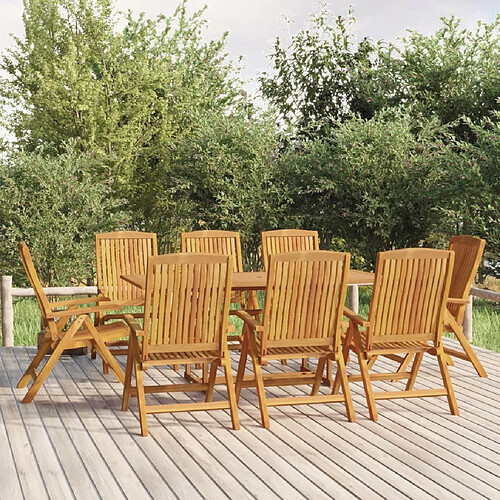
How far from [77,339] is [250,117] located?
808cm

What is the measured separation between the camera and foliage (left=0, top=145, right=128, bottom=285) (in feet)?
37.7

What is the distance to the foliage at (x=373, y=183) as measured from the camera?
1204 cm

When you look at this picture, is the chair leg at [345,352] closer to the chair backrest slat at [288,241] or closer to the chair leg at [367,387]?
the chair leg at [367,387]

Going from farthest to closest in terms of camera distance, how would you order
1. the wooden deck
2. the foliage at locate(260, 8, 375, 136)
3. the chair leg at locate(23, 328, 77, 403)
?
the foliage at locate(260, 8, 375, 136), the chair leg at locate(23, 328, 77, 403), the wooden deck

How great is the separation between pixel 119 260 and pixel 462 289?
9.71ft

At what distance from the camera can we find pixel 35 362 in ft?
19.0

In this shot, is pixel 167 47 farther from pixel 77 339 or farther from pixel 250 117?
pixel 77 339

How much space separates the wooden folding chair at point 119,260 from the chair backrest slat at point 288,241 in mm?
1088

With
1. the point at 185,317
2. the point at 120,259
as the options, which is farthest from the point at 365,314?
the point at 185,317

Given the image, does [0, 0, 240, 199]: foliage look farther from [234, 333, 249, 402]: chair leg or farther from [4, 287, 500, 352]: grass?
[234, 333, 249, 402]: chair leg

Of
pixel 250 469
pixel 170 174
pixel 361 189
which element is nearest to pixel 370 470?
pixel 250 469

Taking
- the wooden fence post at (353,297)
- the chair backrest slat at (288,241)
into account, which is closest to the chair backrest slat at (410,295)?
the chair backrest slat at (288,241)

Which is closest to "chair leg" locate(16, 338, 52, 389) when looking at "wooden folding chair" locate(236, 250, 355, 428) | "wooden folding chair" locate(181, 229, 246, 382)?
"wooden folding chair" locate(236, 250, 355, 428)

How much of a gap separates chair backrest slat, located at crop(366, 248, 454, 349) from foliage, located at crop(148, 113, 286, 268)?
7083 mm
